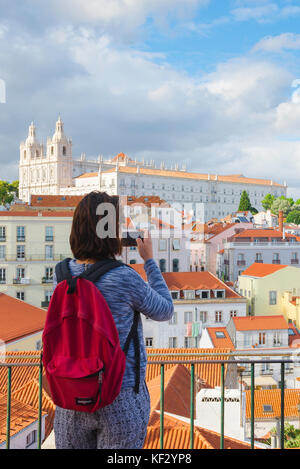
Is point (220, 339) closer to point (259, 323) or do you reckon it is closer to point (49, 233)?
point (259, 323)

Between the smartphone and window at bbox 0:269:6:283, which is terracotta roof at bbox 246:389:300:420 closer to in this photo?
the smartphone

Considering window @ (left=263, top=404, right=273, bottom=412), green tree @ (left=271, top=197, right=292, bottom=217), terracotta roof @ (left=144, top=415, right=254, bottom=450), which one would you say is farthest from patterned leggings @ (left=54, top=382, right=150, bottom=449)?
green tree @ (left=271, top=197, right=292, bottom=217)

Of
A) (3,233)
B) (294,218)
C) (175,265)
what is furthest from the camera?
(294,218)

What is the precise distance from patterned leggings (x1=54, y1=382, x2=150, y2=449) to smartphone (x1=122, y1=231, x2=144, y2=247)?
0.45 meters

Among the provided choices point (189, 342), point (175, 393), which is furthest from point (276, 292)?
point (175, 393)

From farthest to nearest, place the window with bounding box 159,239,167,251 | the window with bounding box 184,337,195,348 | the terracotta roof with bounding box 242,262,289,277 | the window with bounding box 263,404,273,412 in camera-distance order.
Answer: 1. the window with bounding box 159,239,167,251
2. the terracotta roof with bounding box 242,262,289,277
3. the window with bounding box 184,337,195,348
4. the window with bounding box 263,404,273,412

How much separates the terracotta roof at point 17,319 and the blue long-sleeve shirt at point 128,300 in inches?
566

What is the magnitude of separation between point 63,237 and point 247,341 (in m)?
9.59

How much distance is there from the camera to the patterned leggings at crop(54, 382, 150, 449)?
54.7 inches

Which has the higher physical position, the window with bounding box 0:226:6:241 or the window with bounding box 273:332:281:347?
the window with bounding box 0:226:6:241

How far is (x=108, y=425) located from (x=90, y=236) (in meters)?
0.55

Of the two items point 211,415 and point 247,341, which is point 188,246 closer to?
point 247,341

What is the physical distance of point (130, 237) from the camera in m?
1.58
